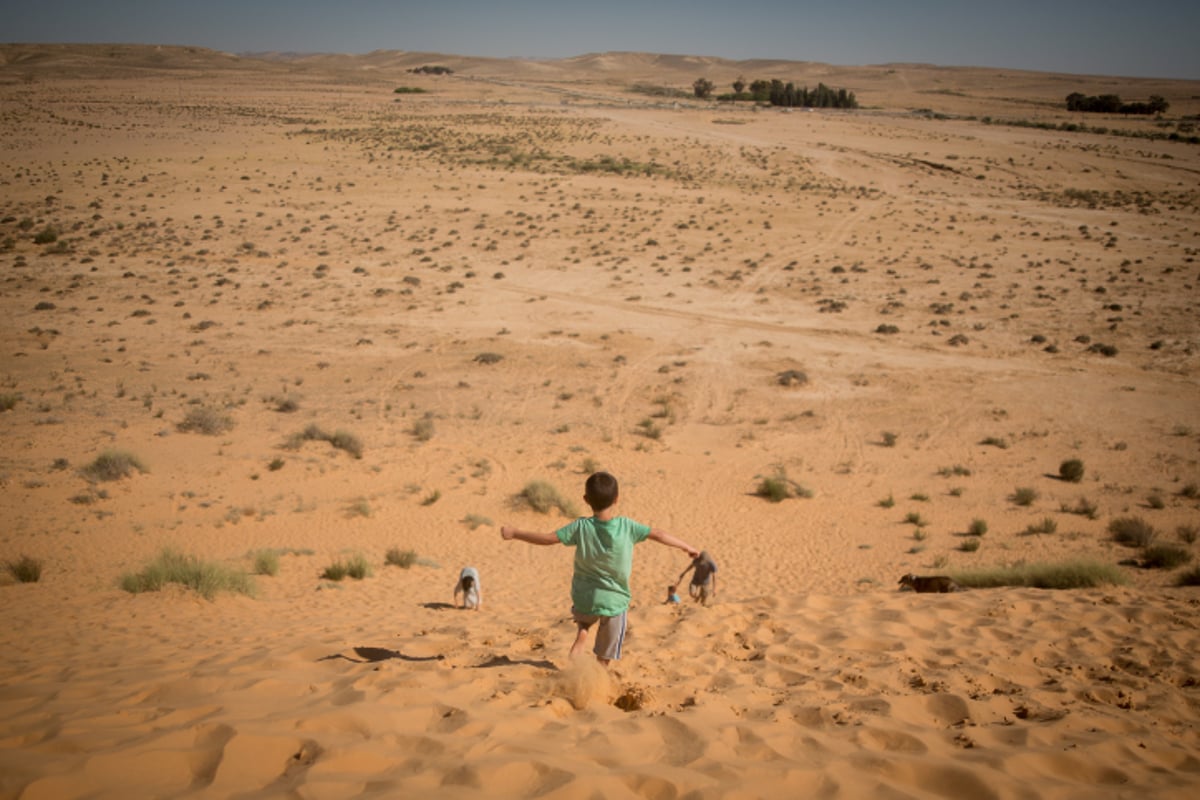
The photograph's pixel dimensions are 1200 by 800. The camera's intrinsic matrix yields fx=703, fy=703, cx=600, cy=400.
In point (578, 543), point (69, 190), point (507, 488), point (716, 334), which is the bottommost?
point (507, 488)

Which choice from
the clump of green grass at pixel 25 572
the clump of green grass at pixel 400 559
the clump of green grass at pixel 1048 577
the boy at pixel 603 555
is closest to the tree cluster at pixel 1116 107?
the clump of green grass at pixel 1048 577

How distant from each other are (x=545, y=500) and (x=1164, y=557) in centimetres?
946

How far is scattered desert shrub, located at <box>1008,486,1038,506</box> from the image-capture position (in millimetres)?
13008

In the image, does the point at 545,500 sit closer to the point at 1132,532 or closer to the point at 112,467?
the point at 112,467

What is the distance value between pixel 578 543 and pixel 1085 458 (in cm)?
1483

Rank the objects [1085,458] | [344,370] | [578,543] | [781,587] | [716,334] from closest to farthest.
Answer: [578,543]
[781,587]
[1085,458]
[344,370]
[716,334]

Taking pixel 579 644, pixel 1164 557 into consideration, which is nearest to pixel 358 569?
pixel 579 644

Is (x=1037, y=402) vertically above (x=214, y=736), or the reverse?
(x=214, y=736)

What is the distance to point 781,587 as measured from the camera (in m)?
10.1

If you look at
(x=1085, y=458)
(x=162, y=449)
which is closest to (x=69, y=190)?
(x=162, y=449)

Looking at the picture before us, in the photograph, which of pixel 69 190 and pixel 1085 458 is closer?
pixel 1085 458

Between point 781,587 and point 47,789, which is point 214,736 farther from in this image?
point 781,587

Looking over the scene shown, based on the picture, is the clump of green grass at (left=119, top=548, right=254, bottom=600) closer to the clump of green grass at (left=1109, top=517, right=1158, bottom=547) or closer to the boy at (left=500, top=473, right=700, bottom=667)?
the boy at (left=500, top=473, right=700, bottom=667)

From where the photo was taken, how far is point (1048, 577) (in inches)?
329
